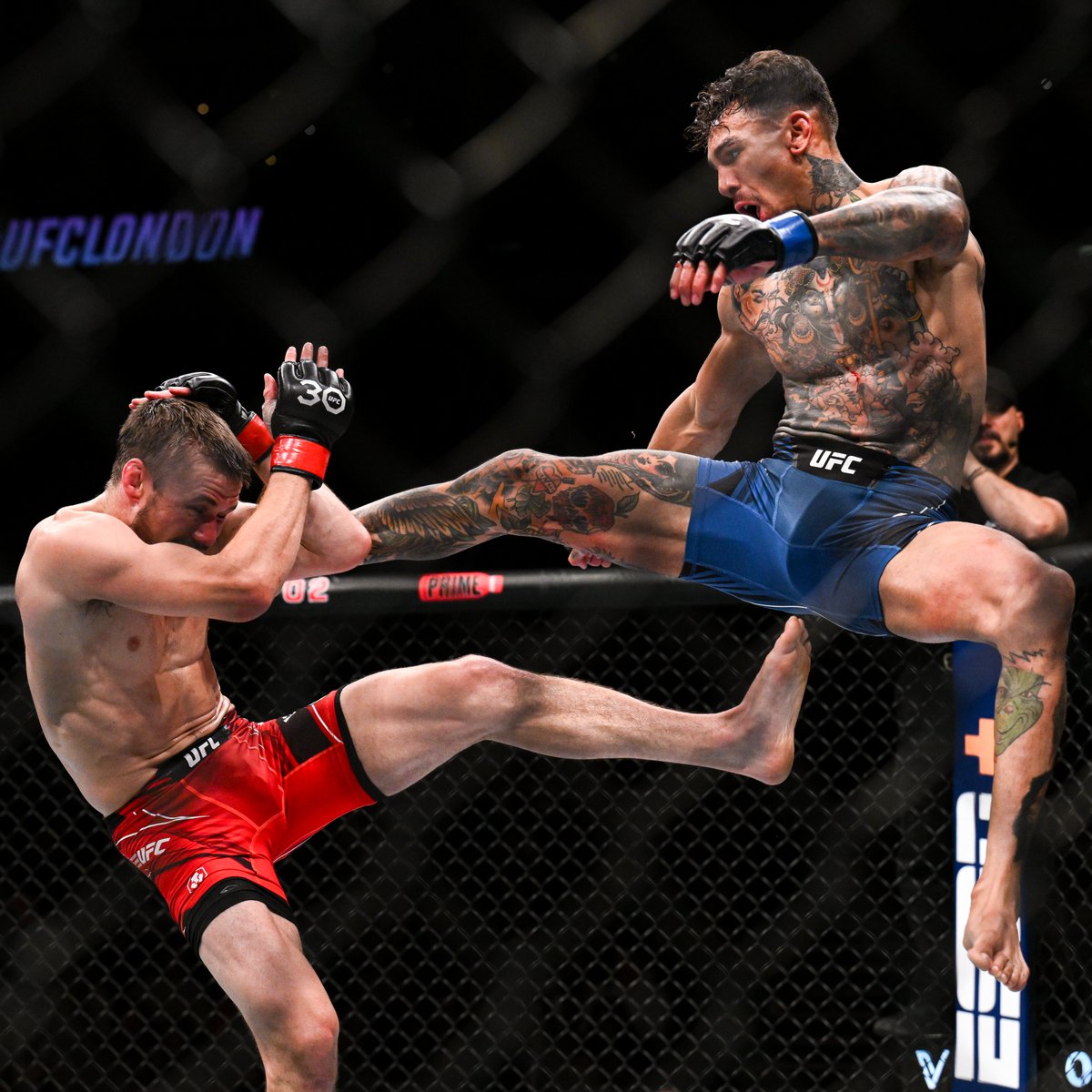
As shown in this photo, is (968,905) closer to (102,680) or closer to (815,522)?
(815,522)

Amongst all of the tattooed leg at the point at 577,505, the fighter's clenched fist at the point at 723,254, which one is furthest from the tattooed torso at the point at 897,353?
the fighter's clenched fist at the point at 723,254

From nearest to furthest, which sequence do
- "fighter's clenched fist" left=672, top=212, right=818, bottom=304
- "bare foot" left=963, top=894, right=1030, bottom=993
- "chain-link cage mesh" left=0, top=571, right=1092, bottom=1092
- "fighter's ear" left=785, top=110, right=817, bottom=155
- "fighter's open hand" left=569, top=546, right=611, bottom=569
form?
"fighter's clenched fist" left=672, top=212, right=818, bottom=304
"bare foot" left=963, top=894, right=1030, bottom=993
"fighter's ear" left=785, top=110, right=817, bottom=155
"fighter's open hand" left=569, top=546, right=611, bottom=569
"chain-link cage mesh" left=0, top=571, right=1092, bottom=1092

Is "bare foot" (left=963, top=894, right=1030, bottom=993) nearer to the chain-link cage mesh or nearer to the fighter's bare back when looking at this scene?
the chain-link cage mesh

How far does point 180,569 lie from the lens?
2.02 m

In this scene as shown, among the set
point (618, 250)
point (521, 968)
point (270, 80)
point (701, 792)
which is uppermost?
point (270, 80)

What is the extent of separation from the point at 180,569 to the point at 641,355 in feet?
7.68

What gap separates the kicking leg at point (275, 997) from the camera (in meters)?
2.03

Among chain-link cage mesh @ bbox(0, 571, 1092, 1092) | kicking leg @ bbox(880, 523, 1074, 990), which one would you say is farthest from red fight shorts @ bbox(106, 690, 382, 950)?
kicking leg @ bbox(880, 523, 1074, 990)

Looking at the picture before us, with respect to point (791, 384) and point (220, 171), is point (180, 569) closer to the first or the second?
point (220, 171)

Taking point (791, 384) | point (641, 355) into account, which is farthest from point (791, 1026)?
point (791, 384)

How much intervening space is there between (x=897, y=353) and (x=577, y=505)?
1.67 feet

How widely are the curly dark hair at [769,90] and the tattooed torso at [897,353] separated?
0.83 ft

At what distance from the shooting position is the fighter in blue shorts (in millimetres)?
1846

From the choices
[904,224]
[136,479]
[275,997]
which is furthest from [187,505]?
[904,224]
